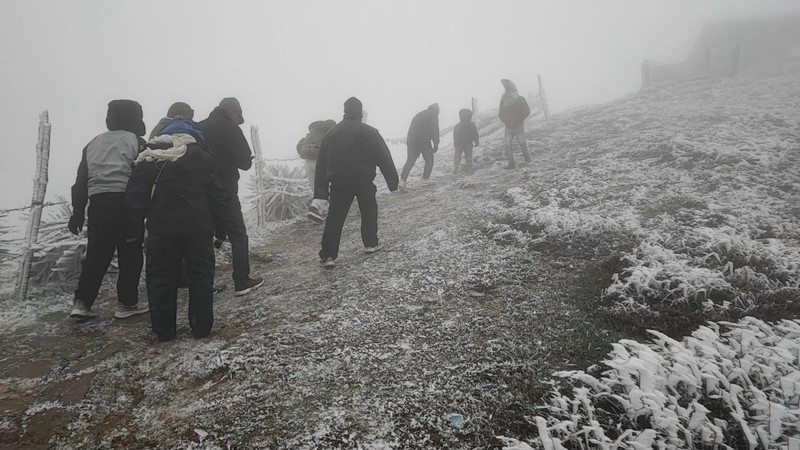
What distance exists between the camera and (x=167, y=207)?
3506mm

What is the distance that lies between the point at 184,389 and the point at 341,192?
318cm

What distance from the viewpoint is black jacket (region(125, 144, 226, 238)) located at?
3.49 metres

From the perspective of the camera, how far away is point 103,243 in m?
4.13

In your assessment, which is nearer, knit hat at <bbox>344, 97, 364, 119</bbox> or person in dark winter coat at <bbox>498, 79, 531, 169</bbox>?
knit hat at <bbox>344, 97, 364, 119</bbox>

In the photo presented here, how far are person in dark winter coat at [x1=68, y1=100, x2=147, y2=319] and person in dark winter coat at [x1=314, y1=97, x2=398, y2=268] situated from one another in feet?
7.62

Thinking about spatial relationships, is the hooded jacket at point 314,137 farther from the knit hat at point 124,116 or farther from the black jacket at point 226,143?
the knit hat at point 124,116

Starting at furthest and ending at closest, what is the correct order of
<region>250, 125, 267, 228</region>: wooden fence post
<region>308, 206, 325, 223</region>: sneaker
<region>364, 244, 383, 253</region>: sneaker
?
<region>250, 125, 267, 228</region>: wooden fence post
<region>308, 206, 325, 223</region>: sneaker
<region>364, 244, 383, 253</region>: sneaker

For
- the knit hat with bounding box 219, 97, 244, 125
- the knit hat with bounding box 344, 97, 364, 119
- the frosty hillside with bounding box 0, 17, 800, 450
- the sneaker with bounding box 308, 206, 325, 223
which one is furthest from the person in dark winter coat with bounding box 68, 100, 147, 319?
the knit hat with bounding box 344, 97, 364, 119

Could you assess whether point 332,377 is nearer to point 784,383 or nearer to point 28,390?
point 28,390

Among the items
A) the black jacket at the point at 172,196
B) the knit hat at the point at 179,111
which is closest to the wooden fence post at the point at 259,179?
the knit hat at the point at 179,111

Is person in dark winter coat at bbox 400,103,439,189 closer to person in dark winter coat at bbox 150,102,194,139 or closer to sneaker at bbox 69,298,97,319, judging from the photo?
person in dark winter coat at bbox 150,102,194,139

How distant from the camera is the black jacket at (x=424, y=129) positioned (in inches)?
415

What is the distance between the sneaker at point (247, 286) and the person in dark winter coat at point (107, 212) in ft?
3.51

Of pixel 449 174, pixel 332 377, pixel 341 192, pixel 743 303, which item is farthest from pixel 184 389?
pixel 449 174
